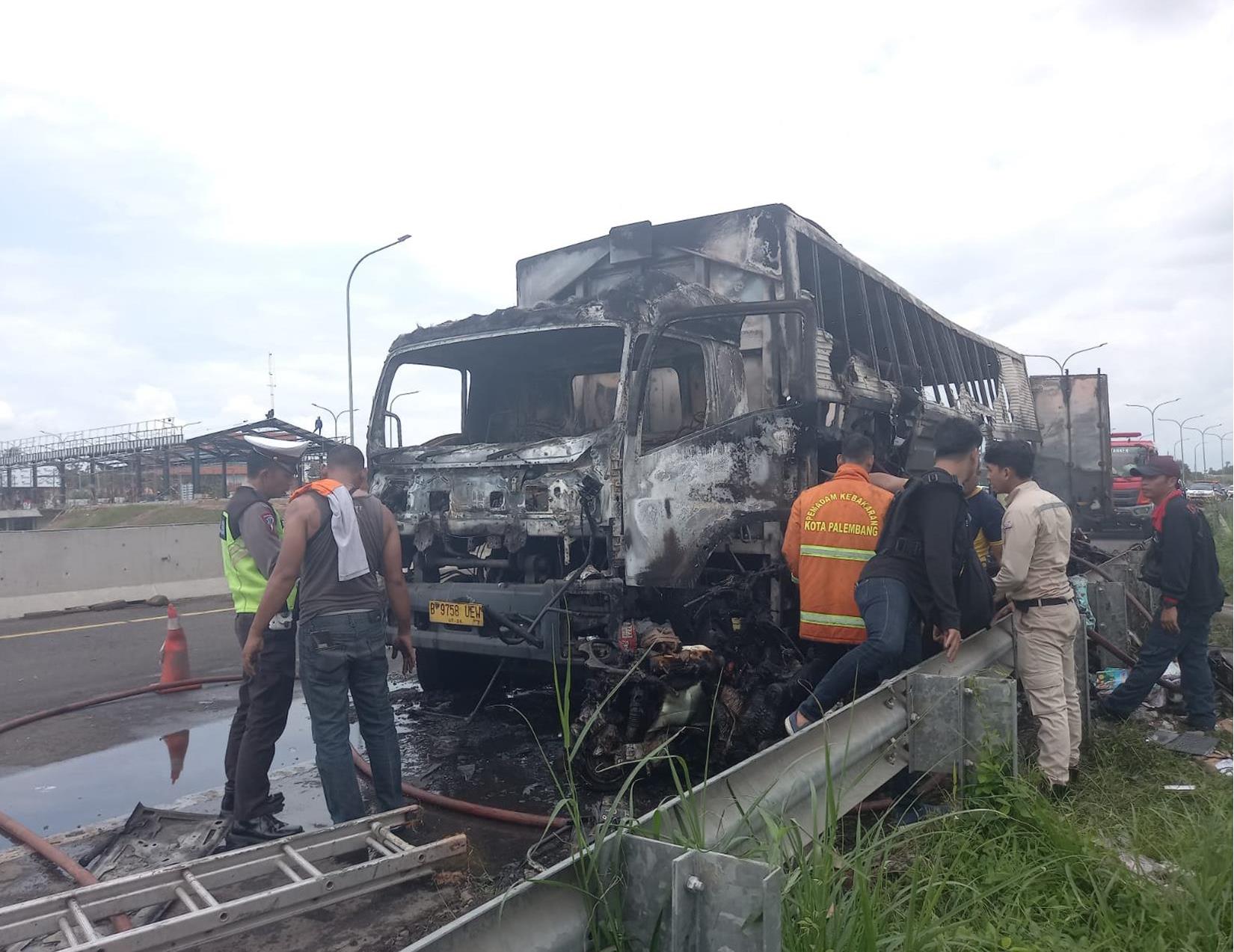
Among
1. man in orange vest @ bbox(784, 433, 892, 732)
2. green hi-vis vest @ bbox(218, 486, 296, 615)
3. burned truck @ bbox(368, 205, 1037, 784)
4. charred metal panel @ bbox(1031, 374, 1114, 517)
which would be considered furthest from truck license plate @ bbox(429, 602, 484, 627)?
charred metal panel @ bbox(1031, 374, 1114, 517)

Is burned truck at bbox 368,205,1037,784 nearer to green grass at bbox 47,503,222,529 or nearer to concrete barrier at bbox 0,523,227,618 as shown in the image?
concrete barrier at bbox 0,523,227,618

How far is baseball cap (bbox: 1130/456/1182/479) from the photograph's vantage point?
536cm

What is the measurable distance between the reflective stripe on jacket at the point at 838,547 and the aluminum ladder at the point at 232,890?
2.02 m

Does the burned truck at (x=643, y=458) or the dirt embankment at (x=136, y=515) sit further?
the dirt embankment at (x=136, y=515)

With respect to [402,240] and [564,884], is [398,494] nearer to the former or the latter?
[564,884]

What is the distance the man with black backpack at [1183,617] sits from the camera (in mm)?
5086

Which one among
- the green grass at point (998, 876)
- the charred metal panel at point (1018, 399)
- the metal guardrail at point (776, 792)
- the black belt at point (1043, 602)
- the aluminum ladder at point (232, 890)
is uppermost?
the charred metal panel at point (1018, 399)

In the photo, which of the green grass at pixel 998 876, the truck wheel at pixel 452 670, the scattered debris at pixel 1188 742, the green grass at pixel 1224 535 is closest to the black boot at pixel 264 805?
the green grass at pixel 998 876

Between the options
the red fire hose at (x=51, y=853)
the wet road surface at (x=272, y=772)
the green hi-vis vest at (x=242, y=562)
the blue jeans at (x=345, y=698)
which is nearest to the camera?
the red fire hose at (x=51, y=853)

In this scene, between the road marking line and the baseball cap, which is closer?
the baseball cap

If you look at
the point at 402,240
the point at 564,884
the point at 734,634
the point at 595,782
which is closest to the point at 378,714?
the point at 595,782

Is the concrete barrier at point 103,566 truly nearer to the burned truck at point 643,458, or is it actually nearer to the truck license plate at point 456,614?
the burned truck at point 643,458

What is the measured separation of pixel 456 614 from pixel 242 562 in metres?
1.35

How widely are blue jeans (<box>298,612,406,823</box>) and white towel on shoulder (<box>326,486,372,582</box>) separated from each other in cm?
19
